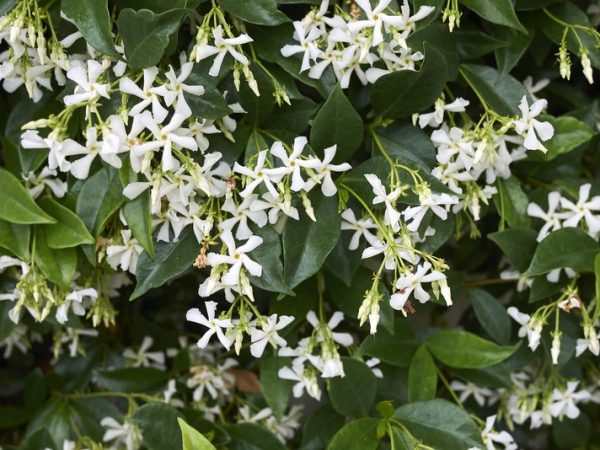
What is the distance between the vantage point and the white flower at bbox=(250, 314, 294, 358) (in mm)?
904

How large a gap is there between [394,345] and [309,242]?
260mm

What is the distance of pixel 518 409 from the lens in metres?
1.12

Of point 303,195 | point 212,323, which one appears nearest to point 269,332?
point 212,323

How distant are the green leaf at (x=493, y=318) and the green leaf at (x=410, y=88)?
0.34 metres

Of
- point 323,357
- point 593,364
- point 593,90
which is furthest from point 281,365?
point 593,90

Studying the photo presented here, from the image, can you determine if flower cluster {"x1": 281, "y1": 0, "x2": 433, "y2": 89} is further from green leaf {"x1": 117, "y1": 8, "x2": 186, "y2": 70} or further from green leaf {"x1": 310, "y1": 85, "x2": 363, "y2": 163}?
green leaf {"x1": 117, "y1": 8, "x2": 186, "y2": 70}

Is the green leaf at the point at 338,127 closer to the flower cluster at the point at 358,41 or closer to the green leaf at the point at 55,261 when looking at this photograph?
the flower cluster at the point at 358,41

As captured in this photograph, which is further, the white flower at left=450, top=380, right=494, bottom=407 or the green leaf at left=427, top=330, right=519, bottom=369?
the white flower at left=450, top=380, right=494, bottom=407

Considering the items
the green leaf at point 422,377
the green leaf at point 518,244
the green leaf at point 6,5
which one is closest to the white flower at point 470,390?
the green leaf at point 422,377

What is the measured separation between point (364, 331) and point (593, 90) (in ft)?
1.80

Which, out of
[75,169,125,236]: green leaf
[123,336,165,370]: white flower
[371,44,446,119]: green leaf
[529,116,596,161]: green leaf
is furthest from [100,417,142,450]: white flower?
[529,116,596,161]: green leaf

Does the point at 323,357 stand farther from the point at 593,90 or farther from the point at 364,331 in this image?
the point at 593,90

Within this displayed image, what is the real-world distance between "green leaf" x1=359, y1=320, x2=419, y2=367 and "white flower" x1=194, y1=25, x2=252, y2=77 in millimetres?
408

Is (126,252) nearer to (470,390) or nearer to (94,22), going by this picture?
(94,22)
